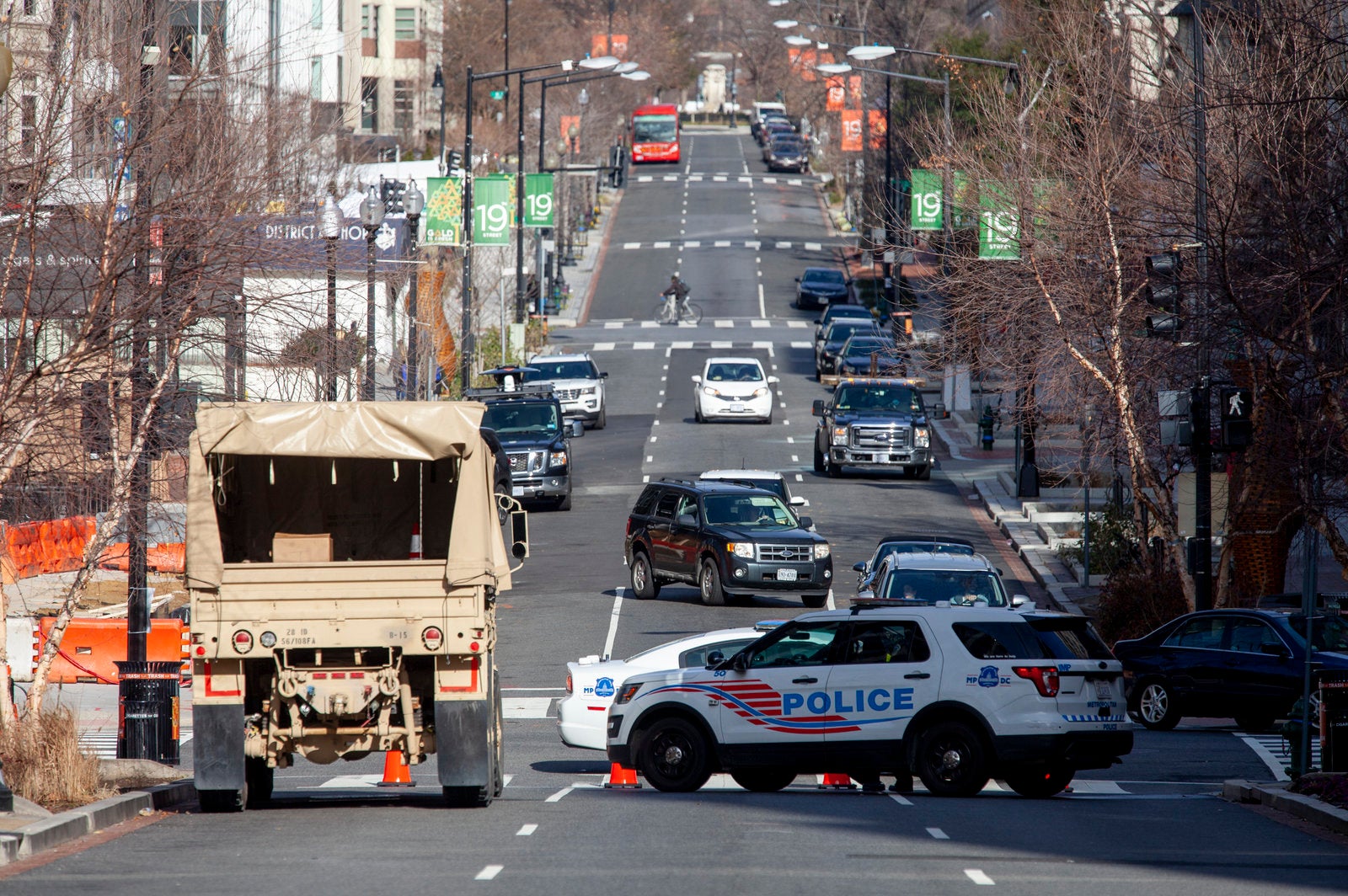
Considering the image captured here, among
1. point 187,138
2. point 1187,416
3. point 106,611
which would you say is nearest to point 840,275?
point 106,611

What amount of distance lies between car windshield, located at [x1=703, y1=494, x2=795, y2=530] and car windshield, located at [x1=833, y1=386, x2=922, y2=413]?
11.4 meters

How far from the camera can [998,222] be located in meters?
28.2

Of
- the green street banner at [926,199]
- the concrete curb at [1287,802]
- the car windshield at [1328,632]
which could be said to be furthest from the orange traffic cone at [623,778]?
the green street banner at [926,199]

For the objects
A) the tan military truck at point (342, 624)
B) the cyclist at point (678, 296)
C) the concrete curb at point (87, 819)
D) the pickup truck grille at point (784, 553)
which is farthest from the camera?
the cyclist at point (678, 296)

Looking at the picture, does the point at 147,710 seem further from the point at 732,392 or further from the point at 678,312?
the point at 678,312

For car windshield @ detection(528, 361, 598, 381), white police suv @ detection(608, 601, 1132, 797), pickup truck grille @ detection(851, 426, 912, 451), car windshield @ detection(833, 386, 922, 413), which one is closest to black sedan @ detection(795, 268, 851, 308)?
car windshield @ detection(528, 361, 598, 381)

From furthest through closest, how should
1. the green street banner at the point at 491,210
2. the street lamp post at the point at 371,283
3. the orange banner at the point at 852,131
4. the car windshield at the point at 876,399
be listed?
the orange banner at the point at 852,131
the green street banner at the point at 491,210
the car windshield at the point at 876,399
the street lamp post at the point at 371,283

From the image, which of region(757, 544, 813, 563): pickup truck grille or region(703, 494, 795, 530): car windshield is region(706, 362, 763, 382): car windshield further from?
region(757, 544, 813, 563): pickup truck grille

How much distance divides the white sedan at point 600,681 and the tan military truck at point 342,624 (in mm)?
4417

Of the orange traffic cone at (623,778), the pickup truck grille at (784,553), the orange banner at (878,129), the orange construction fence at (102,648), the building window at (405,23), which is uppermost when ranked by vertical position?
the building window at (405,23)

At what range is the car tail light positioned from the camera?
577 inches

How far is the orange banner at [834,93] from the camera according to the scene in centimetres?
10025

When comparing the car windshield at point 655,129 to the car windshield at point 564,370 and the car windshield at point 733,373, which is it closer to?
the car windshield at point 733,373

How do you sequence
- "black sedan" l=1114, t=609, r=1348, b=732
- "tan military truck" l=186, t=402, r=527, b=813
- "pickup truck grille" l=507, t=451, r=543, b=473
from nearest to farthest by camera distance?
"tan military truck" l=186, t=402, r=527, b=813
"black sedan" l=1114, t=609, r=1348, b=732
"pickup truck grille" l=507, t=451, r=543, b=473
